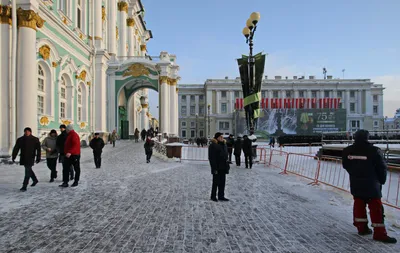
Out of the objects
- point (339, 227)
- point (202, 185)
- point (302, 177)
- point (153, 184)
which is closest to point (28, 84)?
point (153, 184)

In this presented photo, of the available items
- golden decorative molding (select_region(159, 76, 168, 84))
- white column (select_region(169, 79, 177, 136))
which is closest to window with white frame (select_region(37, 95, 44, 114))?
golden decorative molding (select_region(159, 76, 168, 84))

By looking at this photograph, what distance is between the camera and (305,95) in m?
88.9

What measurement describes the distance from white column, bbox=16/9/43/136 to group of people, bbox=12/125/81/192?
210 inches

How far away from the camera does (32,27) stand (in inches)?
526

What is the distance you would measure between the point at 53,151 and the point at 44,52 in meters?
8.70

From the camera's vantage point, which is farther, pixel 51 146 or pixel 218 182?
pixel 51 146

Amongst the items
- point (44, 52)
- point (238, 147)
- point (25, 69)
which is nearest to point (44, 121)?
point (25, 69)

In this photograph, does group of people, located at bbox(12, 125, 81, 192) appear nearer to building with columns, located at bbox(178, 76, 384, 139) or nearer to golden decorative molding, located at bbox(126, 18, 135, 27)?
golden decorative molding, located at bbox(126, 18, 135, 27)

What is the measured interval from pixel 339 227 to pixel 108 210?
415cm

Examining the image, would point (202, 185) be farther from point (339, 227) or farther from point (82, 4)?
point (82, 4)

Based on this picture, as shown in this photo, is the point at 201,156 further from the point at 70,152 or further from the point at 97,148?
the point at 70,152

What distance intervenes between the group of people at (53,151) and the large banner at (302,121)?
57120 mm

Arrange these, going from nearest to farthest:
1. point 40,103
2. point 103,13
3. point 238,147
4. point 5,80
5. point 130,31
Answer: point 5,80 < point 238,147 < point 40,103 < point 103,13 < point 130,31

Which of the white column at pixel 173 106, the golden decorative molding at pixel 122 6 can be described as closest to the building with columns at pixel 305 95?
the white column at pixel 173 106
